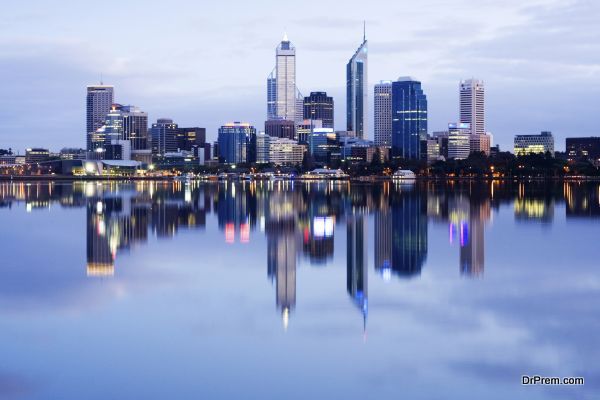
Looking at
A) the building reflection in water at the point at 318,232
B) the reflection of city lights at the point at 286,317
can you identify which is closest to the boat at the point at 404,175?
the building reflection in water at the point at 318,232

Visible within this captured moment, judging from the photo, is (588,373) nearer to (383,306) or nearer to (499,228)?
(383,306)

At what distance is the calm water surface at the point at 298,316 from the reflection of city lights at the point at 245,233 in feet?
2.29

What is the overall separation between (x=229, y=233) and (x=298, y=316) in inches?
562

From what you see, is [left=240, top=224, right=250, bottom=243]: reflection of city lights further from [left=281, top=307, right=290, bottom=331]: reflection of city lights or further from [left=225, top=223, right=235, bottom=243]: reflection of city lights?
[left=281, top=307, right=290, bottom=331]: reflection of city lights

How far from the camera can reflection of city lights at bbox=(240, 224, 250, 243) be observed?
24.3 metres

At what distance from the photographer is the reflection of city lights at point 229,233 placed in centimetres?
2427

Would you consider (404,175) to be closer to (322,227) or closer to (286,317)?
(322,227)

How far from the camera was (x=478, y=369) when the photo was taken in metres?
9.41

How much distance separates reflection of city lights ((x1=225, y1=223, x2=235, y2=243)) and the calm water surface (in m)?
0.31

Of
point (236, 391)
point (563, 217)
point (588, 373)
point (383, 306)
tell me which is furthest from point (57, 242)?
point (563, 217)

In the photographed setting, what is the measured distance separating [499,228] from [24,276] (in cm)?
1732

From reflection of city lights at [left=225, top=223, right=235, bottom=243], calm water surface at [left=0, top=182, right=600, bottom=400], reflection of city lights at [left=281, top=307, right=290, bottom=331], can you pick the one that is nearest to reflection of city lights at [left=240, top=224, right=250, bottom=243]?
reflection of city lights at [left=225, top=223, right=235, bottom=243]

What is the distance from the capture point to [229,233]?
2645 cm

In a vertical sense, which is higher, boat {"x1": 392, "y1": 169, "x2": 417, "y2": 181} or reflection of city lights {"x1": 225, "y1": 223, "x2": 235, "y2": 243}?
boat {"x1": 392, "y1": 169, "x2": 417, "y2": 181}
